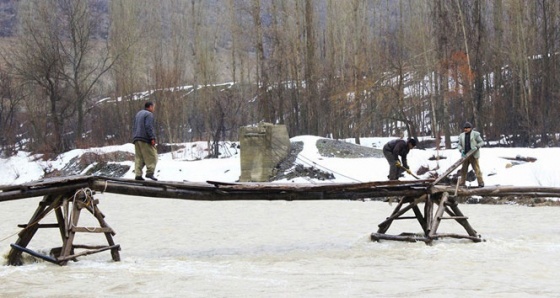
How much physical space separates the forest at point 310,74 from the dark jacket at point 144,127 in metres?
18.2

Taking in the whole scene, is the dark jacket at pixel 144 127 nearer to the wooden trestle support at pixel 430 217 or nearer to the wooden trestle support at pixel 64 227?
the wooden trestle support at pixel 64 227

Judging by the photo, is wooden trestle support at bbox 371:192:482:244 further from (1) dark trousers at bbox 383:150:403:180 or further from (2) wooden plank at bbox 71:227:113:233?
(1) dark trousers at bbox 383:150:403:180

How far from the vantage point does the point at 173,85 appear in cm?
4094

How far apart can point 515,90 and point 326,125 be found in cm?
888

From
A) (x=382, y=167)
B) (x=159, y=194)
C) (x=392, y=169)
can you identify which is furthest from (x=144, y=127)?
(x=382, y=167)

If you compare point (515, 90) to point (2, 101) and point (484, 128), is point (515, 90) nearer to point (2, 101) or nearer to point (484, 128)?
point (484, 128)

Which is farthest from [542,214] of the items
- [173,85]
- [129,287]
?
[173,85]

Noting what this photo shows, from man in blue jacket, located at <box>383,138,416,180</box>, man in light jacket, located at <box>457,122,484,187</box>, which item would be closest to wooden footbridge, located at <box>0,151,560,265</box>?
man in blue jacket, located at <box>383,138,416,180</box>

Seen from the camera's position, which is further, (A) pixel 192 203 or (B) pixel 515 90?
(B) pixel 515 90

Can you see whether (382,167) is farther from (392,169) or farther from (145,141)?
(145,141)

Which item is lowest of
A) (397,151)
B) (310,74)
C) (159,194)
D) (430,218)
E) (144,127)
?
(430,218)

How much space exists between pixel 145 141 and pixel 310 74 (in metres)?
22.5

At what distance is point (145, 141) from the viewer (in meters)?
13.6

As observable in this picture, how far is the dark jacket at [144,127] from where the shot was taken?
13.4m
